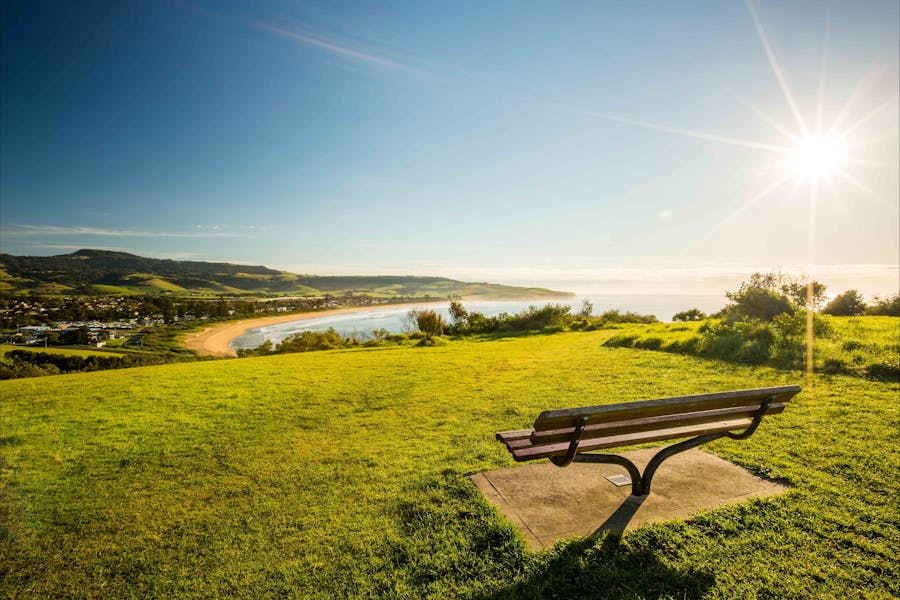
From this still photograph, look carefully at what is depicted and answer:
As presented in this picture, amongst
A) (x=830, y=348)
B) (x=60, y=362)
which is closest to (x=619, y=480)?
Result: (x=830, y=348)

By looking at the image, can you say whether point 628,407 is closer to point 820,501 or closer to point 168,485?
point 820,501

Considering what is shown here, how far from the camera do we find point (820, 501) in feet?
12.2

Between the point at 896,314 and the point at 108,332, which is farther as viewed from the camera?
the point at 108,332

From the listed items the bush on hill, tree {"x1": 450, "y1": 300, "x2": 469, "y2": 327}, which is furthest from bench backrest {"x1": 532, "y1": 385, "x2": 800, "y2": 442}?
tree {"x1": 450, "y1": 300, "x2": 469, "y2": 327}

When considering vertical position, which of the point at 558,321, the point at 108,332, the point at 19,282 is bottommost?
the point at 108,332

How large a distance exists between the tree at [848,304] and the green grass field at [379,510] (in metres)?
21.9

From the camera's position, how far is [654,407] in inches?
122

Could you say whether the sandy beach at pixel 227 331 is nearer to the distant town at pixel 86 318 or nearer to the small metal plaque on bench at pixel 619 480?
the distant town at pixel 86 318

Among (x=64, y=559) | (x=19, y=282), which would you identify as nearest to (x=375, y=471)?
(x=64, y=559)

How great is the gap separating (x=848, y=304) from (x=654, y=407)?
31264 millimetres

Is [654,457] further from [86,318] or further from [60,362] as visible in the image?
[86,318]

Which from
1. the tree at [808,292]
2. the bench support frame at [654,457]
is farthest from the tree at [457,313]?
the bench support frame at [654,457]

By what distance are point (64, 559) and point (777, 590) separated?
228 inches

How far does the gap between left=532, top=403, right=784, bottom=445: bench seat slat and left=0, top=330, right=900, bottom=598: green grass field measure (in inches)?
34.2
